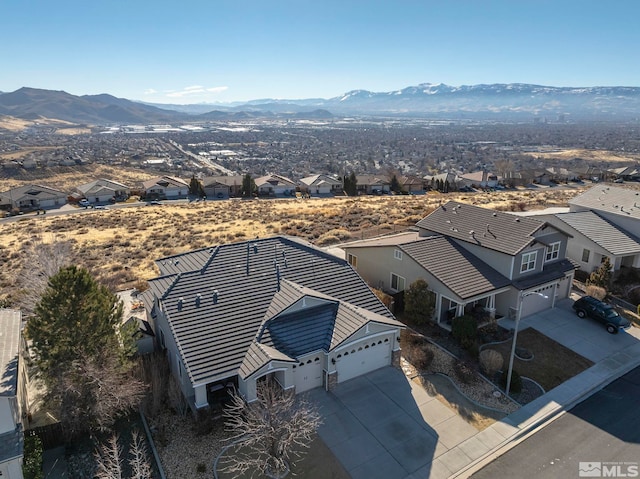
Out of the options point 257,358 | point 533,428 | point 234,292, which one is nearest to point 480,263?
point 533,428

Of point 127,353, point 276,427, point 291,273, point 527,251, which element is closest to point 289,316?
point 291,273

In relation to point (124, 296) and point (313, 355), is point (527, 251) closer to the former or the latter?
point (313, 355)

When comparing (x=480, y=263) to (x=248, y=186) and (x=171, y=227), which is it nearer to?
(x=171, y=227)

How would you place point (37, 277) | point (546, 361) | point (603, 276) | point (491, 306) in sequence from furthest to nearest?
point (37, 277) → point (603, 276) → point (491, 306) → point (546, 361)

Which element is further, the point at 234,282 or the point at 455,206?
the point at 455,206

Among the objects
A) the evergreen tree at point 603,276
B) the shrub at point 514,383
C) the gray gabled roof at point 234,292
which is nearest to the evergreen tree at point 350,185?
the evergreen tree at point 603,276

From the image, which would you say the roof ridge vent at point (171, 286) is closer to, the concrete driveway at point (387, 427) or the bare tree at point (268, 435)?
the bare tree at point (268, 435)

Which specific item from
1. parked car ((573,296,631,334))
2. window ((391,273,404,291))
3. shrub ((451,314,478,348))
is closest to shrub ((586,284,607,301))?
parked car ((573,296,631,334))

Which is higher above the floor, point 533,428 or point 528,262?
point 528,262
